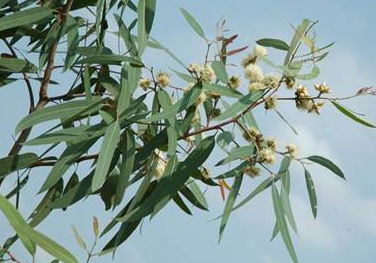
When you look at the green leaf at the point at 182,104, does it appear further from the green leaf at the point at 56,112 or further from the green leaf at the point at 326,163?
the green leaf at the point at 326,163

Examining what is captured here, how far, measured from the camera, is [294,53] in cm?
175

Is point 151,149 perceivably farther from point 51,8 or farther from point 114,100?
point 51,8

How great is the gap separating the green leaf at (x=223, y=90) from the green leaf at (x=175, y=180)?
0.11 metres

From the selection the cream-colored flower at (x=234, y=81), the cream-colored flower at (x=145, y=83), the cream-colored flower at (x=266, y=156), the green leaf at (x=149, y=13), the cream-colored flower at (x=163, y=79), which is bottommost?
the cream-colored flower at (x=266, y=156)

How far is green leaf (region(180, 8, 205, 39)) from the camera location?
1.88 meters

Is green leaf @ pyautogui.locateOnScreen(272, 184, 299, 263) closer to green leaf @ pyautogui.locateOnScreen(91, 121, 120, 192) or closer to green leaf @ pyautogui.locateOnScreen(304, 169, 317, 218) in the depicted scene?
green leaf @ pyautogui.locateOnScreen(304, 169, 317, 218)

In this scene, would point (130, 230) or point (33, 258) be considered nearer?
point (33, 258)

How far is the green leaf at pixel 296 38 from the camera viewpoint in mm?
1737

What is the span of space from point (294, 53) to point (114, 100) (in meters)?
0.47

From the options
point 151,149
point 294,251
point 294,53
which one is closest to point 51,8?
point 151,149

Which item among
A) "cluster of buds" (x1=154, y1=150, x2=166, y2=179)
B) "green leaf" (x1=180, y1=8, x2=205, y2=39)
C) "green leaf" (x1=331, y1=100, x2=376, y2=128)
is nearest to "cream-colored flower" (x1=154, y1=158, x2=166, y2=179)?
"cluster of buds" (x1=154, y1=150, x2=166, y2=179)

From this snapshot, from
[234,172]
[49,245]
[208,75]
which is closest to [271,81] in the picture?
[208,75]

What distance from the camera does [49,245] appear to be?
1.46m

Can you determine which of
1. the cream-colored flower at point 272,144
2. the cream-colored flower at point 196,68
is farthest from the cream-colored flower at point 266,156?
the cream-colored flower at point 196,68
